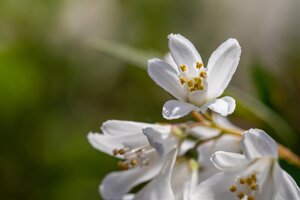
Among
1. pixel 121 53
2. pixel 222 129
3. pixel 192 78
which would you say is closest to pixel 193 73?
pixel 192 78

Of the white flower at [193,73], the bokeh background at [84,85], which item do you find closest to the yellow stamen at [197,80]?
the white flower at [193,73]

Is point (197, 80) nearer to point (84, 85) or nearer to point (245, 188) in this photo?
point (245, 188)

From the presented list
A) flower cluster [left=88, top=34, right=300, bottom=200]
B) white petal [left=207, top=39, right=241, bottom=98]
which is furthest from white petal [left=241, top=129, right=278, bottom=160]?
white petal [left=207, top=39, right=241, bottom=98]

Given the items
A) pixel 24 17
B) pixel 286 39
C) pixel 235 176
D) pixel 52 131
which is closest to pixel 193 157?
pixel 235 176

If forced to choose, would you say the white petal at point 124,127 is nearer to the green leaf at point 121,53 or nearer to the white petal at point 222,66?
A: the white petal at point 222,66

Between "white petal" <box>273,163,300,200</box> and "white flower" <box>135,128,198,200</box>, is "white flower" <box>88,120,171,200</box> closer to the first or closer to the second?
"white flower" <box>135,128,198,200</box>

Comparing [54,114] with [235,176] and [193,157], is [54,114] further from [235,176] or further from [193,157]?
[235,176]
